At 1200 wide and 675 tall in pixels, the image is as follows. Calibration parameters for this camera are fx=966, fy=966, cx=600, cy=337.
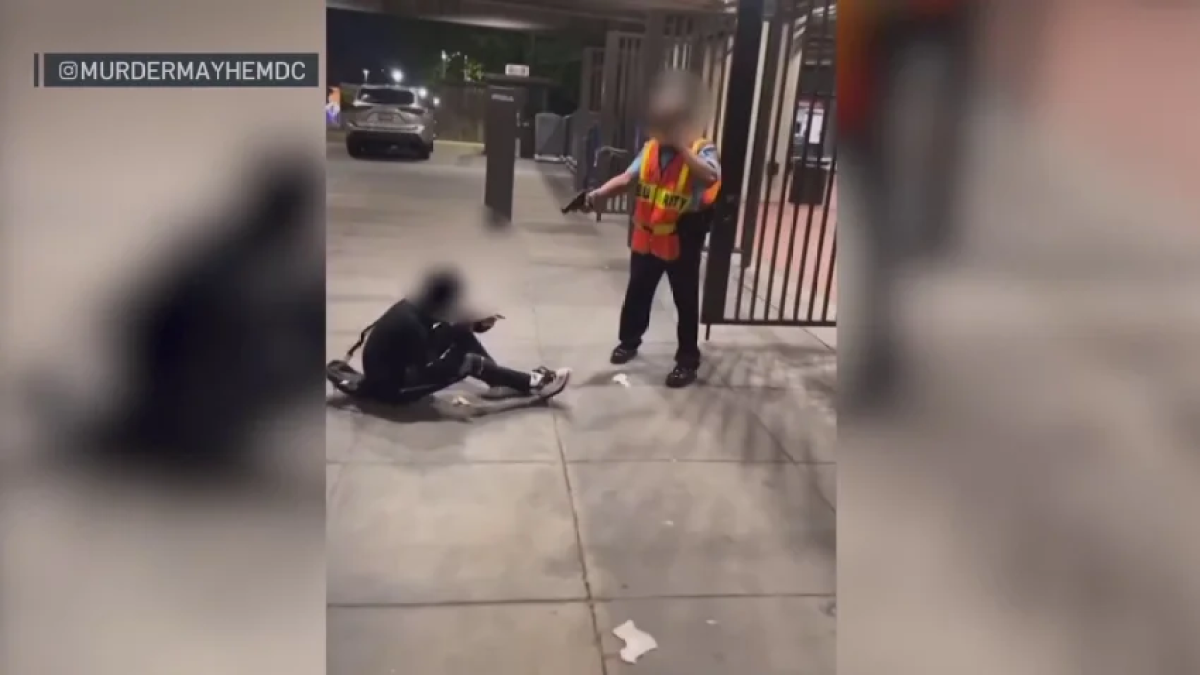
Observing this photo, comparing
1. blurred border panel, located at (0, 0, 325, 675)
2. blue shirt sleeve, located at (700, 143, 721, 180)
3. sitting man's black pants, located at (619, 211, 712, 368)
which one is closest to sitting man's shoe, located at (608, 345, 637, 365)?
sitting man's black pants, located at (619, 211, 712, 368)

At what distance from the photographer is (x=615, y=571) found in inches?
136

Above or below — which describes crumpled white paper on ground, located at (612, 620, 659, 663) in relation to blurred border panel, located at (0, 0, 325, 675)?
below

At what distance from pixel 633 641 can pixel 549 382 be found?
7.66 ft

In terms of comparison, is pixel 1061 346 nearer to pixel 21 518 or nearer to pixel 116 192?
pixel 116 192

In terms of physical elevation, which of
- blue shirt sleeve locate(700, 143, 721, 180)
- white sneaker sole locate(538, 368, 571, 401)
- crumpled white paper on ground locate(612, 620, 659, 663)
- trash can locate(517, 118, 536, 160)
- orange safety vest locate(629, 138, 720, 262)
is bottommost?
crumpled white paper on ground locate(612, 620, 659, 663)

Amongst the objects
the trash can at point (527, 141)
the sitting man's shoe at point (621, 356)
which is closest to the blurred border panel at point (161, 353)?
the sitting man's shoe at point (621, 356)

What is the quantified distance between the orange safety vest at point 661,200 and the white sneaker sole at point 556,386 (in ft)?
2.77

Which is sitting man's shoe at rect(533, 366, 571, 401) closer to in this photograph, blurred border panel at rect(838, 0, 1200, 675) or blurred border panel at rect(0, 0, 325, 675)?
Result: blurred border panel at rect(0, 0, 325, 675)

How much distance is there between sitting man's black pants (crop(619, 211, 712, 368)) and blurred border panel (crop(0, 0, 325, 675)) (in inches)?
152

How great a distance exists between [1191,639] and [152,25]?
200 cm

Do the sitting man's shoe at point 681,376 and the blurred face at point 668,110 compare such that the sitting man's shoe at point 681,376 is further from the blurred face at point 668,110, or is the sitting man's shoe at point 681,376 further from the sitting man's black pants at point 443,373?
the blurred face at point 668,110

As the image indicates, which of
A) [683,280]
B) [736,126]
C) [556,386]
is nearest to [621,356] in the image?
[683,280]

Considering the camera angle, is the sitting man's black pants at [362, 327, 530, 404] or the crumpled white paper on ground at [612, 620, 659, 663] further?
the sitting man's black pants at [362, 327, 530, 404]

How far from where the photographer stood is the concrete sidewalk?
3039 millimetres
